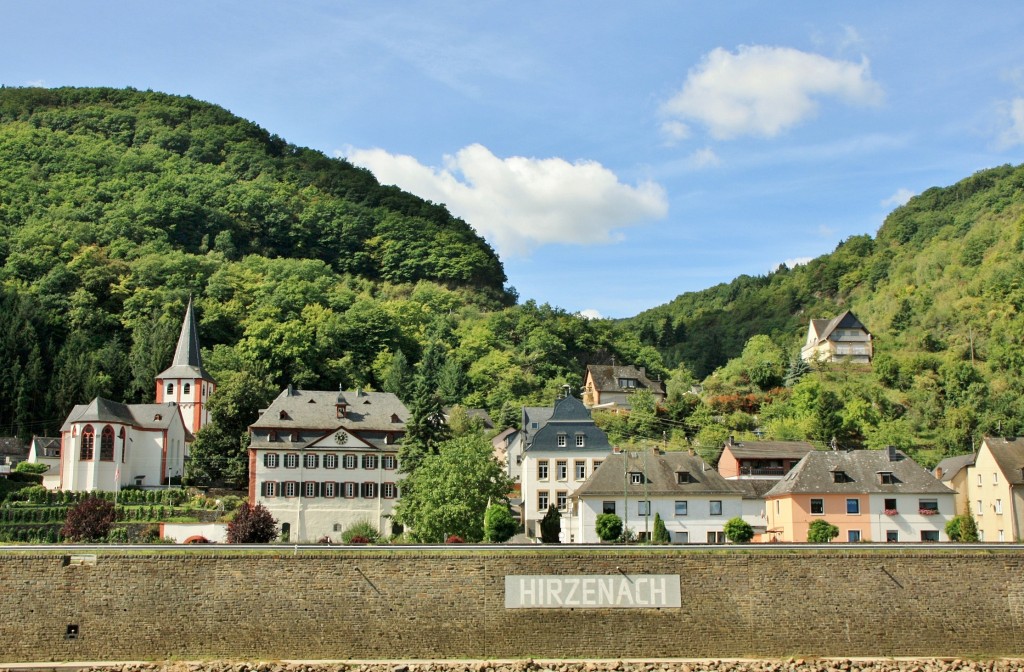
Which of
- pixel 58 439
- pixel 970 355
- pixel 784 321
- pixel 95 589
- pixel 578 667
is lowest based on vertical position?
pixel 578 667

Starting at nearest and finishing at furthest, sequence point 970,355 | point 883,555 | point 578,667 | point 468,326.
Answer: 1. point 578,667
2. point 883,555
3. point 970,355
4. point 468,326

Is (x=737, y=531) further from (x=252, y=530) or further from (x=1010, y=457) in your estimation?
(x=252, y=530)

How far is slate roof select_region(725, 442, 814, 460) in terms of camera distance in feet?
180

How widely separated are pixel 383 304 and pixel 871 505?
208 feet

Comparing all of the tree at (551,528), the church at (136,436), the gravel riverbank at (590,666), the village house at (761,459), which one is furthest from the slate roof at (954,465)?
the church at (136,436)

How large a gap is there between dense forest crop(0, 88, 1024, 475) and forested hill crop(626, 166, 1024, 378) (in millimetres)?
365

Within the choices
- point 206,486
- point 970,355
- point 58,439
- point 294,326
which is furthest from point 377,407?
point 970,355

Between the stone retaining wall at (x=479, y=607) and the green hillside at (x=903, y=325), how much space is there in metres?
33.6

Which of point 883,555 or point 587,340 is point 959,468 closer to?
point 883,555

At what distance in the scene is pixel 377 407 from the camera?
59406mm

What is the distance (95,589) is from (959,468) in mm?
39255

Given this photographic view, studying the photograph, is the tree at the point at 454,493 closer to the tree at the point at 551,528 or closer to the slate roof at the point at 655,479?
the tree at the point at 551,528

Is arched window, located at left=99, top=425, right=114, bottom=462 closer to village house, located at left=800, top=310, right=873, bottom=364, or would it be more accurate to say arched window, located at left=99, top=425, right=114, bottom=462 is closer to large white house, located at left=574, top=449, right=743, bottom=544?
large white house, located at left=574, top=449, right=743, bottom=544

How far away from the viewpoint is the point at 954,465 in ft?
173
